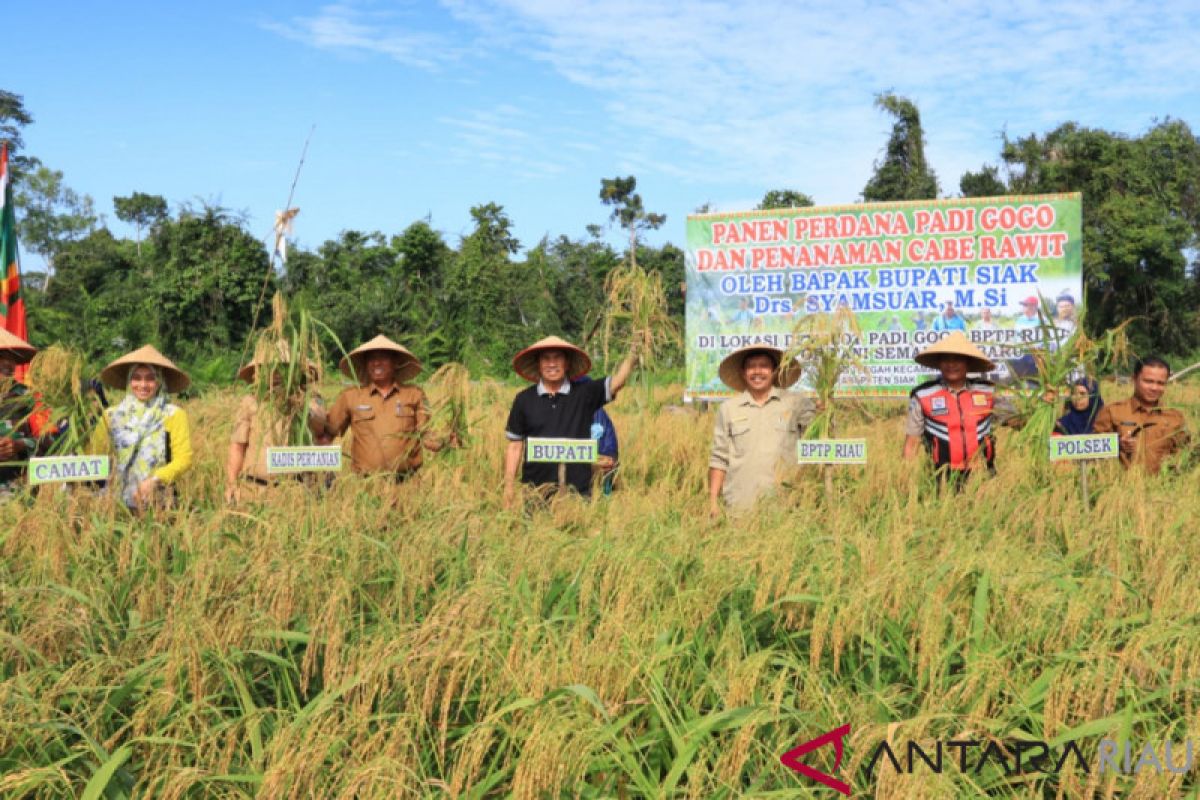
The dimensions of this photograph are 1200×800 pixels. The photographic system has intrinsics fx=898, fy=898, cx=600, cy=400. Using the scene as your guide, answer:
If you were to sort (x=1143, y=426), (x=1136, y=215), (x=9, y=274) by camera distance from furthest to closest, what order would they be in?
(x=1136, y=215) < (x=9, y=274) < (x=1143, y=426)

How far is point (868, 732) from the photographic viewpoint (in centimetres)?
194

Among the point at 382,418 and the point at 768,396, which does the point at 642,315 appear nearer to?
the point at 768,396

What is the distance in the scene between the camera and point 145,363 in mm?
4145

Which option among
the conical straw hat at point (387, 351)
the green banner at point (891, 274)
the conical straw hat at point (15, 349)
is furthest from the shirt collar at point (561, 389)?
the green banner at point (891, 274)

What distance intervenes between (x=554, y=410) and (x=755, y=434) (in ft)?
3.13

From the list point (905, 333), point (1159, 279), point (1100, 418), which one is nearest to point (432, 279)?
point (905, 333)

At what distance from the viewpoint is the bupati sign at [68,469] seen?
11.3 feet

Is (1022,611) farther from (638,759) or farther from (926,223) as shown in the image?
(926,223)

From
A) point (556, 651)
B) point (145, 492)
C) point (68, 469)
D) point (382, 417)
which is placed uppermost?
point (382, 417)

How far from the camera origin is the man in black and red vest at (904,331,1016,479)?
4.24 metres

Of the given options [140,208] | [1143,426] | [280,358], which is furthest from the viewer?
[140,208]

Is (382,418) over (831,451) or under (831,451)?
over

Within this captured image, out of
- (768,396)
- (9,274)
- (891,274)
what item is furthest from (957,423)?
(9,274)

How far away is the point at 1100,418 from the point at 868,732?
3.38m
